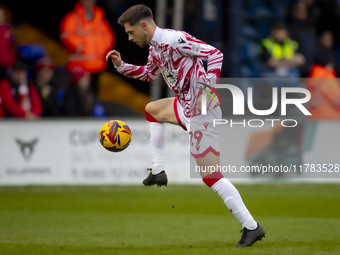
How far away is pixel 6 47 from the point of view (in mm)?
15945

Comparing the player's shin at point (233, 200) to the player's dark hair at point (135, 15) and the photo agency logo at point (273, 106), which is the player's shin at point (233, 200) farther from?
the photo agency logo at point (273, 106)

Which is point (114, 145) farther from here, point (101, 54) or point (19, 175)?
point (101, 54)

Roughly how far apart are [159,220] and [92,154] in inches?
173

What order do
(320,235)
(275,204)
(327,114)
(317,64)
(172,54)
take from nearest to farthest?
(172,54) < (320,235) < (275,204) < (327,114) < (317,64)

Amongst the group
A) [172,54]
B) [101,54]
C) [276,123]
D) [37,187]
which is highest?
[172,54]

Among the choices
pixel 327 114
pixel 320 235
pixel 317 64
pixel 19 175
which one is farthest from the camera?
pixel 317 64

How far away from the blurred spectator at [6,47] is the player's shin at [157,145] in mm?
7773

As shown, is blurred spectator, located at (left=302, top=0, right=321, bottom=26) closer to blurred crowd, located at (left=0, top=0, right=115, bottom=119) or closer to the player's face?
blurred crowd, located at (left=0, top=0, right=115, bottom=119)

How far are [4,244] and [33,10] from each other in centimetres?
1029

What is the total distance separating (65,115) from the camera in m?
15.5

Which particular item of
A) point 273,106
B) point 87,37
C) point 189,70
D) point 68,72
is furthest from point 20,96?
point 189,70

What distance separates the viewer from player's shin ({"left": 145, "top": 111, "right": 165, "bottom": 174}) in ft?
28.4

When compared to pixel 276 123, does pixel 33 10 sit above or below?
above

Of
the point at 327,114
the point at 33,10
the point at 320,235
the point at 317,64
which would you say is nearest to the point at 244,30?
the point at 317,64
